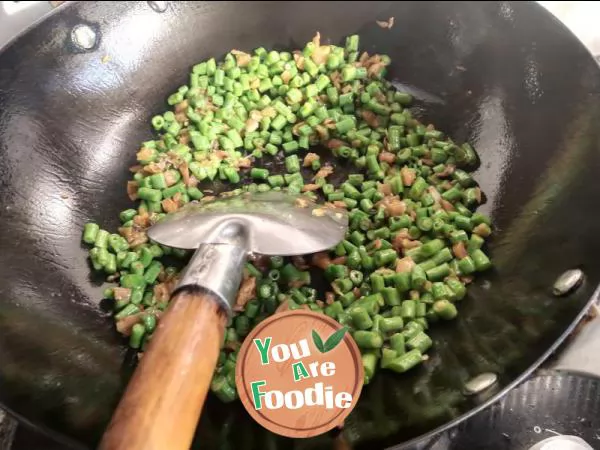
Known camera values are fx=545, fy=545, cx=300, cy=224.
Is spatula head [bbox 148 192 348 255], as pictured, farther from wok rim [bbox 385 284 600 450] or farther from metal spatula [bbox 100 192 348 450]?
wok rim [bbox 385 284 600 450]

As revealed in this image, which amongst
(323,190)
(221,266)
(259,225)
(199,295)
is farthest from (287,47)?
(199,295)

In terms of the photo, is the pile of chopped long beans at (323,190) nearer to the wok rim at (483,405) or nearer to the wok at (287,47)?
the wok at (287,47)

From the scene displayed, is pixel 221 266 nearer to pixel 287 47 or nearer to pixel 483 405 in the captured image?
pixel 483 405

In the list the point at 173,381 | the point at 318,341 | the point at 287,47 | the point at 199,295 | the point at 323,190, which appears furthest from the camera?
the point at 287,47

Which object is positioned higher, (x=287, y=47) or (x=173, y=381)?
(x=287, y=47)

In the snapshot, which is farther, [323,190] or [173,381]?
[323,190]

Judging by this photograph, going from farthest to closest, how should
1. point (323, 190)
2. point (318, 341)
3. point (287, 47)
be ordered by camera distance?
1. point (287, 47)
2. point (323, 190)
3. point (318, 341)
